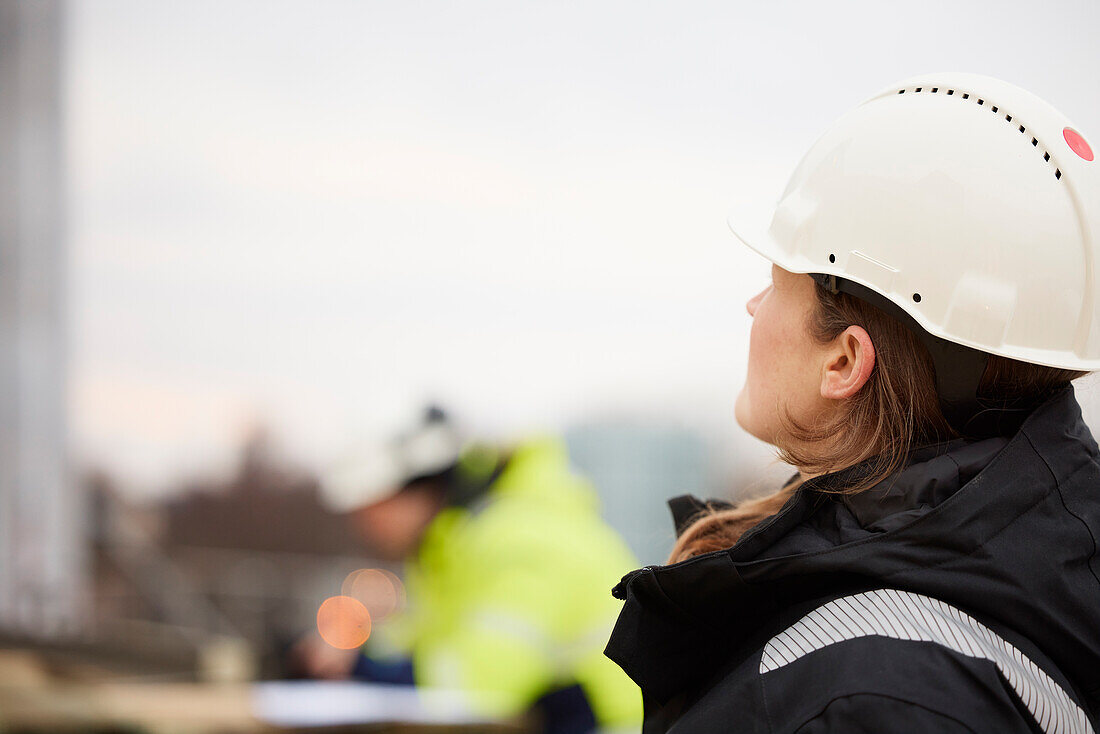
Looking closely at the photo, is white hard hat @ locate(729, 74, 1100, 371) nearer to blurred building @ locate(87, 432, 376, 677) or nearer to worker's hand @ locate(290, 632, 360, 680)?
worker's hand @ locate(290, 632, 360, 680)

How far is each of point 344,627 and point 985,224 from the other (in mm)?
6117

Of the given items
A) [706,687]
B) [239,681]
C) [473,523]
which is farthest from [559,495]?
[706,687]

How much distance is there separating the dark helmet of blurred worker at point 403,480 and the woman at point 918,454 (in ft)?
6.57

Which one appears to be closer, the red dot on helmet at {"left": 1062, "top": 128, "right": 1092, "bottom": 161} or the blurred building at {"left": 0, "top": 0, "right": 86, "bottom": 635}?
the red dot on helmet at {"left": 1062, "top": 128, "right": 1092, "bottom": 161}

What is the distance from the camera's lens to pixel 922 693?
89 cm

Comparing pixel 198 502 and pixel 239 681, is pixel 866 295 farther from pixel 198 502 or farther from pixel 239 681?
pixel 198 502

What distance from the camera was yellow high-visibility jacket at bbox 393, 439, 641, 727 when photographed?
244cm

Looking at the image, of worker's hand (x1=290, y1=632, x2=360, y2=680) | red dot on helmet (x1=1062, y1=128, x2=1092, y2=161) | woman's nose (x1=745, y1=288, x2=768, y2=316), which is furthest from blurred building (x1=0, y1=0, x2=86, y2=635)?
red dot on helmet (x1=1062, y1=128, x2=1092, y2=161)

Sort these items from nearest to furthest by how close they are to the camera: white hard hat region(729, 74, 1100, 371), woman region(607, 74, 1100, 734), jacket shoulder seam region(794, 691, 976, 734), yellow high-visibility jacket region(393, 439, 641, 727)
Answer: jacket shoulder seam region(794, 691, 976, 734) → woman region(607, 74, 1100, 734) → white hard hat region(729, 74, 1100, 371) → yellow high-visibility jacket region(393, 439, 641, 727)

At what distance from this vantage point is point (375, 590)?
42.1 feet

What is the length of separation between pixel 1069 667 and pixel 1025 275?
19.0 inches

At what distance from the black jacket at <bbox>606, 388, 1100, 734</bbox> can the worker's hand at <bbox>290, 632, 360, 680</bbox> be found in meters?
2.79

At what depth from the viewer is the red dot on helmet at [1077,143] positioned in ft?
3.78

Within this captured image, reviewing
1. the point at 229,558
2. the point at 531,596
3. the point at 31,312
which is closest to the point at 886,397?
the point at 531,596
